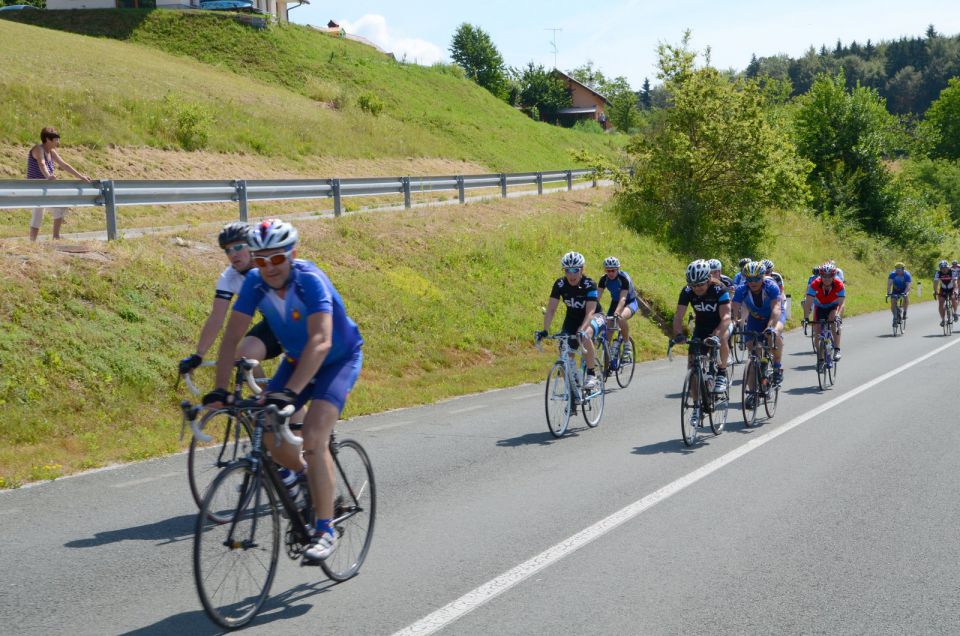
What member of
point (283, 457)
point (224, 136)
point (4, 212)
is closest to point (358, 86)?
point (224, 136)

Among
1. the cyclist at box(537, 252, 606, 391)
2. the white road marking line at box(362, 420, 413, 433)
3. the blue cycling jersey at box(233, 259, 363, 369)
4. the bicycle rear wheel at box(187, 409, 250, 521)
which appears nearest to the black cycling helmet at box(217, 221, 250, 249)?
the bicycle rear wheel at box(187, 409, 250, 521)

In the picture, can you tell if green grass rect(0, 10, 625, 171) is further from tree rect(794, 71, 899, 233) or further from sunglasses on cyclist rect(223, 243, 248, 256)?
sunglasses on cyclist rect(223, 243, 248, 256)

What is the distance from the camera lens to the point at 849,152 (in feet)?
175

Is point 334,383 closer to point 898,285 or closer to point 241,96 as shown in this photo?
point 898,285

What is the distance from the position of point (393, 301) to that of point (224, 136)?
2347 cm

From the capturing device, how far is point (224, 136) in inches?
1545

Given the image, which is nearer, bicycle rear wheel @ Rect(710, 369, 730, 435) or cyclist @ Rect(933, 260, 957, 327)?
bicycle rear wheel @ Rect(710, 369, 730, 435)

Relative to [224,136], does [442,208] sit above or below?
below

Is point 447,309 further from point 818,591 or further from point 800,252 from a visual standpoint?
point 800,252

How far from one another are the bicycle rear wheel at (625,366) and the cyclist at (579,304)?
11.4 feet

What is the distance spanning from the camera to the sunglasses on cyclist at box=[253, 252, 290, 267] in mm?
5113

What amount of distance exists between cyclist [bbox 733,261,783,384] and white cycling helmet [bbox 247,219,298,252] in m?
8.37

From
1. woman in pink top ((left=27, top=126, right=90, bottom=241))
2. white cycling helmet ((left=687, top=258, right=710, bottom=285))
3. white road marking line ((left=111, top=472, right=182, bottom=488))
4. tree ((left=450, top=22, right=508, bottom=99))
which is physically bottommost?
white road marking line ((left=111, top=472, right=182, bottom=488))

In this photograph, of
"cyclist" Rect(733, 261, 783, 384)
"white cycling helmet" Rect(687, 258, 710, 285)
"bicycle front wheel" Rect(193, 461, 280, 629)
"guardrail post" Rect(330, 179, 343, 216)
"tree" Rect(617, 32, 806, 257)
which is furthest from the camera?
"tree" Rect(617, 32, 806, 257)
